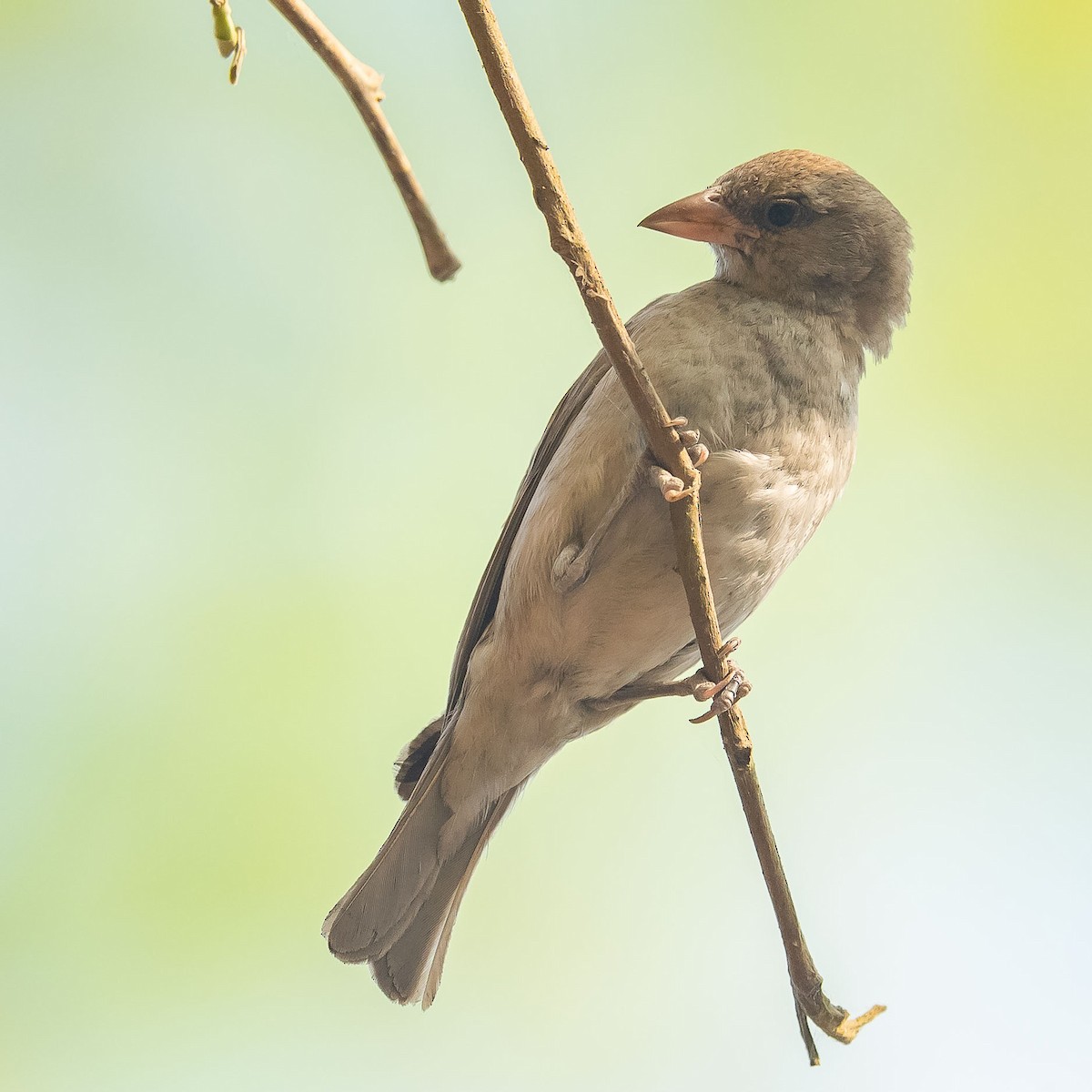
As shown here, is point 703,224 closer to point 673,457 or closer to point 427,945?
point 673,457

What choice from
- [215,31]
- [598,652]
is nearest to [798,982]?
[598,652]

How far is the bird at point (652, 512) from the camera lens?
115 inches

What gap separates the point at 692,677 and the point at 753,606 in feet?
1.13

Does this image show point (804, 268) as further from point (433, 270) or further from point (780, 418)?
point (433, 270)

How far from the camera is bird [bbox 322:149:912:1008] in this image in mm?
2928

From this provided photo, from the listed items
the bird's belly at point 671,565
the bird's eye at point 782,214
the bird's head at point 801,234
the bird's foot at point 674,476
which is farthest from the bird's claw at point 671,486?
the bird's eye at point 782,214

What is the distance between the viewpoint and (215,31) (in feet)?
6.99

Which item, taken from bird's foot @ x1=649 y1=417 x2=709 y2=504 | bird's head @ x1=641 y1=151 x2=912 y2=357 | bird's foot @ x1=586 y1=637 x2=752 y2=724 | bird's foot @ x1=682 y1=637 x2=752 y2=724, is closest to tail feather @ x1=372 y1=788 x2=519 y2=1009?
bird's foot @ x1=586 y1=637 x2=752 y2=724

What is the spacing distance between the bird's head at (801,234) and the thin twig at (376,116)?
1.04 metres

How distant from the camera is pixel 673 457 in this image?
241 centimetres

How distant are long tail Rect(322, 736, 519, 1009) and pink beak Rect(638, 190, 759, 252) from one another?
156 cm

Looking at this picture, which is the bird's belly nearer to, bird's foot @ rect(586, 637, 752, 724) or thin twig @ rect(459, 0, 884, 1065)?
bird's foot @ rect(586, 637, 752, 724)

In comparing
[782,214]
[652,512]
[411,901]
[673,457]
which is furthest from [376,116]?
[411,901]

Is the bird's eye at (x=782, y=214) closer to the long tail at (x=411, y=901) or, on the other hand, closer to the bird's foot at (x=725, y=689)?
the bird's foot at (x=725, y=689)
